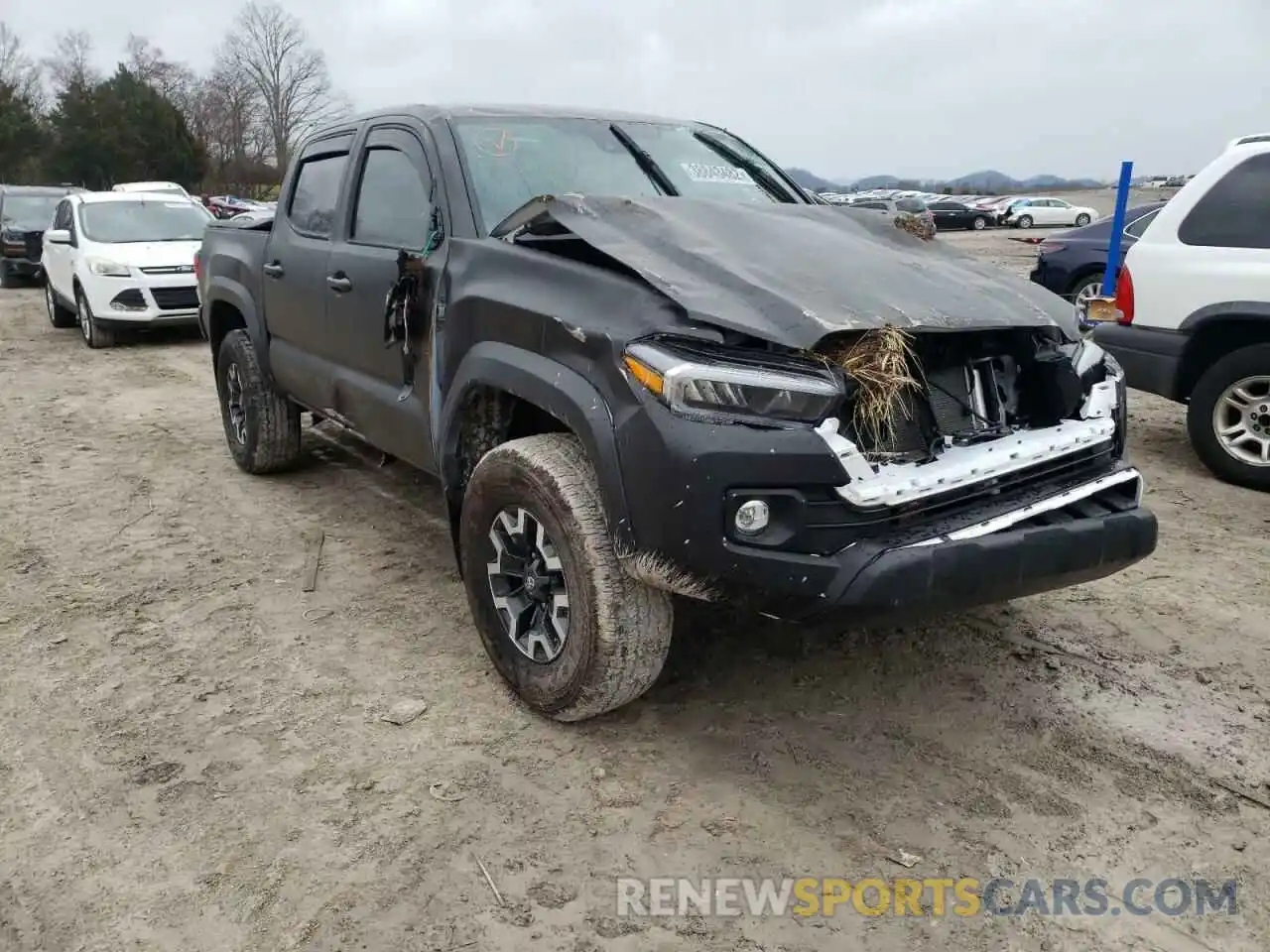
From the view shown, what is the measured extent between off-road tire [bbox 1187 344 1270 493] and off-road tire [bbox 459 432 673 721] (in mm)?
4099

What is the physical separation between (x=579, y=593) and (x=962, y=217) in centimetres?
4184

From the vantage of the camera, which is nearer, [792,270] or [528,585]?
[792,270]

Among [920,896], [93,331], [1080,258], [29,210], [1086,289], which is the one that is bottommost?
→ [920,896]

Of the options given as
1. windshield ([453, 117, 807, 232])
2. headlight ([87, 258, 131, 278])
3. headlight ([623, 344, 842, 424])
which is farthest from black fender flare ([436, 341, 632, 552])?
headlight ([87, 258, 131, 278])

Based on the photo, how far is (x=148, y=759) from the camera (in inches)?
119

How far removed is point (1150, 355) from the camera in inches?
228

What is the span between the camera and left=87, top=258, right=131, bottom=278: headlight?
10984 millimetres

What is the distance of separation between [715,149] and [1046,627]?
2372 mm

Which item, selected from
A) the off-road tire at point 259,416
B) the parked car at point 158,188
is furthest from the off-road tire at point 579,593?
the parked car at point 158,188

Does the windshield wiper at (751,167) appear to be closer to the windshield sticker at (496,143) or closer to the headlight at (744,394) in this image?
the windshield sticker at (496,143)

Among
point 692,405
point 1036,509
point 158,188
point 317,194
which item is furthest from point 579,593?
point 158,188

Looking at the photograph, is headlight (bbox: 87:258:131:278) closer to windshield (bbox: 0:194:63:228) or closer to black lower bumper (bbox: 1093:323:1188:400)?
windshield (bbox: 0:194:63:228)

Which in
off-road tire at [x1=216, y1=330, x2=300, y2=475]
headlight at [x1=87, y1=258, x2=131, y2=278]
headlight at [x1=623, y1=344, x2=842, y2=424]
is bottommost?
off-road tire at [x1=216, y1=330, x2=300, y2=475]

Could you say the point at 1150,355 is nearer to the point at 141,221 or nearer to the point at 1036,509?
the point at 1036,509
